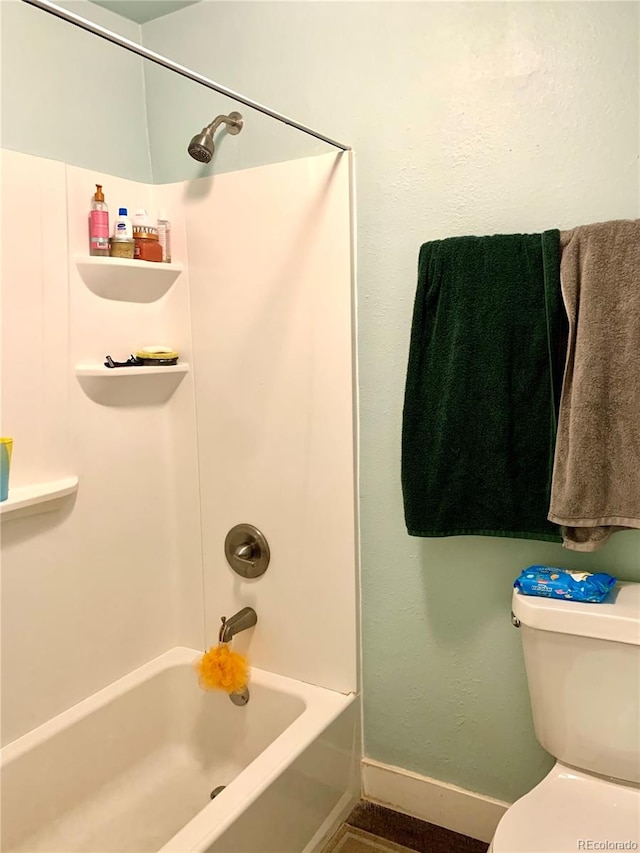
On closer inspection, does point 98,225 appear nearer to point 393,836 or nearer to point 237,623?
point 237,623

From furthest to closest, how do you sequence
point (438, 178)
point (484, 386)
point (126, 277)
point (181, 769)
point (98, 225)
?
point (181, 769) < point (126, 277) < point (98, 225) < point (438, 178) < point (484, 386)

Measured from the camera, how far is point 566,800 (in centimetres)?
143

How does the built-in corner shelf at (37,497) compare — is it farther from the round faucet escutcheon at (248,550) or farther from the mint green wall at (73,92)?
the mint green wall at (73,92)

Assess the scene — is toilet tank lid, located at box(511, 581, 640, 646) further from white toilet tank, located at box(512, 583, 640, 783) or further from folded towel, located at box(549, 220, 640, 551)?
folded towel, located at box(549, 220, 640, 551)

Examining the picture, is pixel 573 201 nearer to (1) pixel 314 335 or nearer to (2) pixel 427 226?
(2) pixel 427 226

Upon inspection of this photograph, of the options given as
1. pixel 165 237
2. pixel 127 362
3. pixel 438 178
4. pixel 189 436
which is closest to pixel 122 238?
pixel 165 237

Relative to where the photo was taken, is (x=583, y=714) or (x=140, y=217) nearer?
(x=583, y=714)

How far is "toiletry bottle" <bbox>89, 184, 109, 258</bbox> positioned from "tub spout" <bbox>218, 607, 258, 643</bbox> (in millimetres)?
1117

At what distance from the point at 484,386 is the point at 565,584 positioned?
1.57 ft

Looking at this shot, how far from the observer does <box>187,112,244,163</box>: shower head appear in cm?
170

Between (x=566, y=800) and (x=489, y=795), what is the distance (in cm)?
45

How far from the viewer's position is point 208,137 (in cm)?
173

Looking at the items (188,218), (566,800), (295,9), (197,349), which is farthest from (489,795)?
(295,9)

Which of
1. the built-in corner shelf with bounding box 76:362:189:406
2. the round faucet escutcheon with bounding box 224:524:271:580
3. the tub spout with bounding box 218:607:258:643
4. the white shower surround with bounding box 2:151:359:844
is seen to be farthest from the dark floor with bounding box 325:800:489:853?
the built-in corner shelf with bounding box 76:362:189:406
